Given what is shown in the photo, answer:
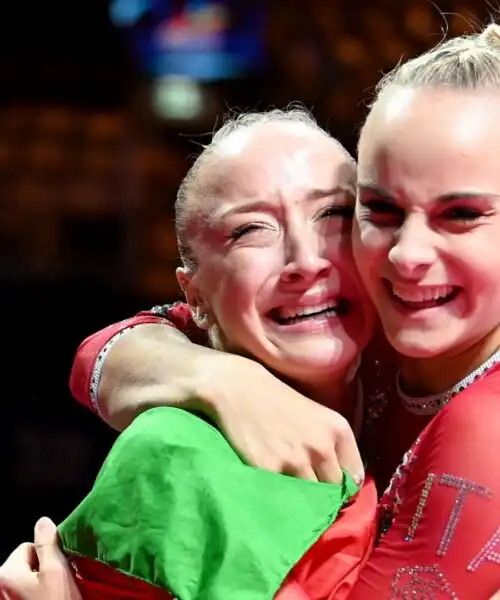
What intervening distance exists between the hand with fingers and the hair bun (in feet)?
2.42

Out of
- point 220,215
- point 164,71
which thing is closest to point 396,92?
point 220,215

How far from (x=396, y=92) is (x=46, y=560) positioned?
635 millimetres

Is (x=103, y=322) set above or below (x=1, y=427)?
above

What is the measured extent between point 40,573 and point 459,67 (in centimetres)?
71

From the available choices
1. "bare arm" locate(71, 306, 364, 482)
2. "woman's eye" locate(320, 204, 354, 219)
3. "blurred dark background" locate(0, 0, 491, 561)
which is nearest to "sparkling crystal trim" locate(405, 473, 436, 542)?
"bare arm" locate(71, 306, 364, 482)

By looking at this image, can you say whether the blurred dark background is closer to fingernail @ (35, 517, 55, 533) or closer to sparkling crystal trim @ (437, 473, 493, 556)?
fingernail @ (35, 517, 55, 533)

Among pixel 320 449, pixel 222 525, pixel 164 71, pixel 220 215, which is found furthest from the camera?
pixel 164 71

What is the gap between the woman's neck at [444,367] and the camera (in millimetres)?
1094

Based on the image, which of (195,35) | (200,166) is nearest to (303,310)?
(200,166)

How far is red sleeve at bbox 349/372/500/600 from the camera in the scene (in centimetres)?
91

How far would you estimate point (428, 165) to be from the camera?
1.00 metres

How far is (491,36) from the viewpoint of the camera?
1.12 metres

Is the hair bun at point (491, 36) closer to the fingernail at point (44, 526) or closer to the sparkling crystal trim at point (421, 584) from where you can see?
the sparkling crystal trim at point (421, 584)

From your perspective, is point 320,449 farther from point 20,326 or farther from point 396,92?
point 20,326
